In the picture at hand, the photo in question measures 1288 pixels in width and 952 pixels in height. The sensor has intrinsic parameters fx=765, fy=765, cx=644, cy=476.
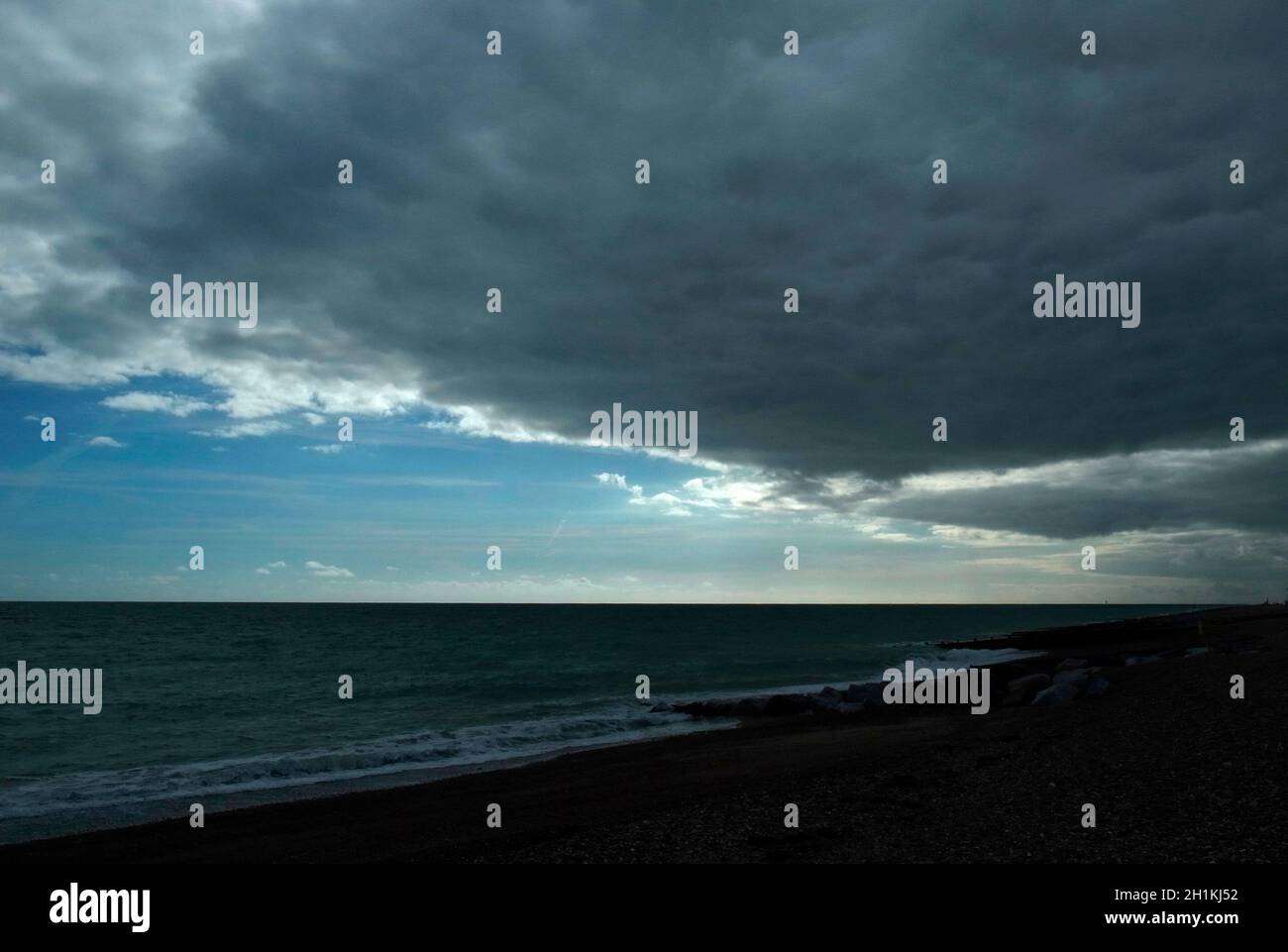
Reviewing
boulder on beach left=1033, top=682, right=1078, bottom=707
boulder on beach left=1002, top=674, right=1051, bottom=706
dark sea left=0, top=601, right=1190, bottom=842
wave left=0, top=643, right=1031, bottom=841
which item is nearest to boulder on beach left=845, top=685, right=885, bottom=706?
boulder on beach left=1002, top=674, right=1051, bottom=706

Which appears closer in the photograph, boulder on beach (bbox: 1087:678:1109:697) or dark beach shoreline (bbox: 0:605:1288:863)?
dark beach shoreline (bbox: 0:605:1288:863)

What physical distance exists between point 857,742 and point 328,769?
16.7 m

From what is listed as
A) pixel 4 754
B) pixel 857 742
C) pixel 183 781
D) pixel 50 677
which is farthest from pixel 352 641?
pixel 857 742

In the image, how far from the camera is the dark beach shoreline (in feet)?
36.2

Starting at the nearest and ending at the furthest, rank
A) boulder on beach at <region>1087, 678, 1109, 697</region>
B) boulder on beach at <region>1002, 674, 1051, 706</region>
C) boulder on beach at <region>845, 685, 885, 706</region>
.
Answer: boulder on beach at <region>1087, 678, 1109, 697</region>, boulder on beach at <region>1002, 674, 1051, 706</region>, boulder on beach at <region>845, 685, 885, 706</region>

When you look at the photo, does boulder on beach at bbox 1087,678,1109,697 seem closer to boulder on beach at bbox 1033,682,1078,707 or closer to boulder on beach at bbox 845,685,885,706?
boulder on beach at bbox 1033,682,1078,707

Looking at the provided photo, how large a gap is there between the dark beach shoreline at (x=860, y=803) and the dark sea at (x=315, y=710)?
3.84 metres

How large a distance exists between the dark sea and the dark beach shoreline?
384cm

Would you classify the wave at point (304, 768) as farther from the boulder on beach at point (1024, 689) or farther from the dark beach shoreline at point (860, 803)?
the boulder on beach at point (1024, 689)

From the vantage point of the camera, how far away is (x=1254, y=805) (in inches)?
→ 436

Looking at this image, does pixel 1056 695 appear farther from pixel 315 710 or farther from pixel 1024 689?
pixel 315 710

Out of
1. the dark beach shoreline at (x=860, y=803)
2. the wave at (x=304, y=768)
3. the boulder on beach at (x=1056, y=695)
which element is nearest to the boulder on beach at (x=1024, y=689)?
the boulder on beach at (x=1056, y=695)

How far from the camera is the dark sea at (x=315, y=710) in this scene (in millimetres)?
22000
